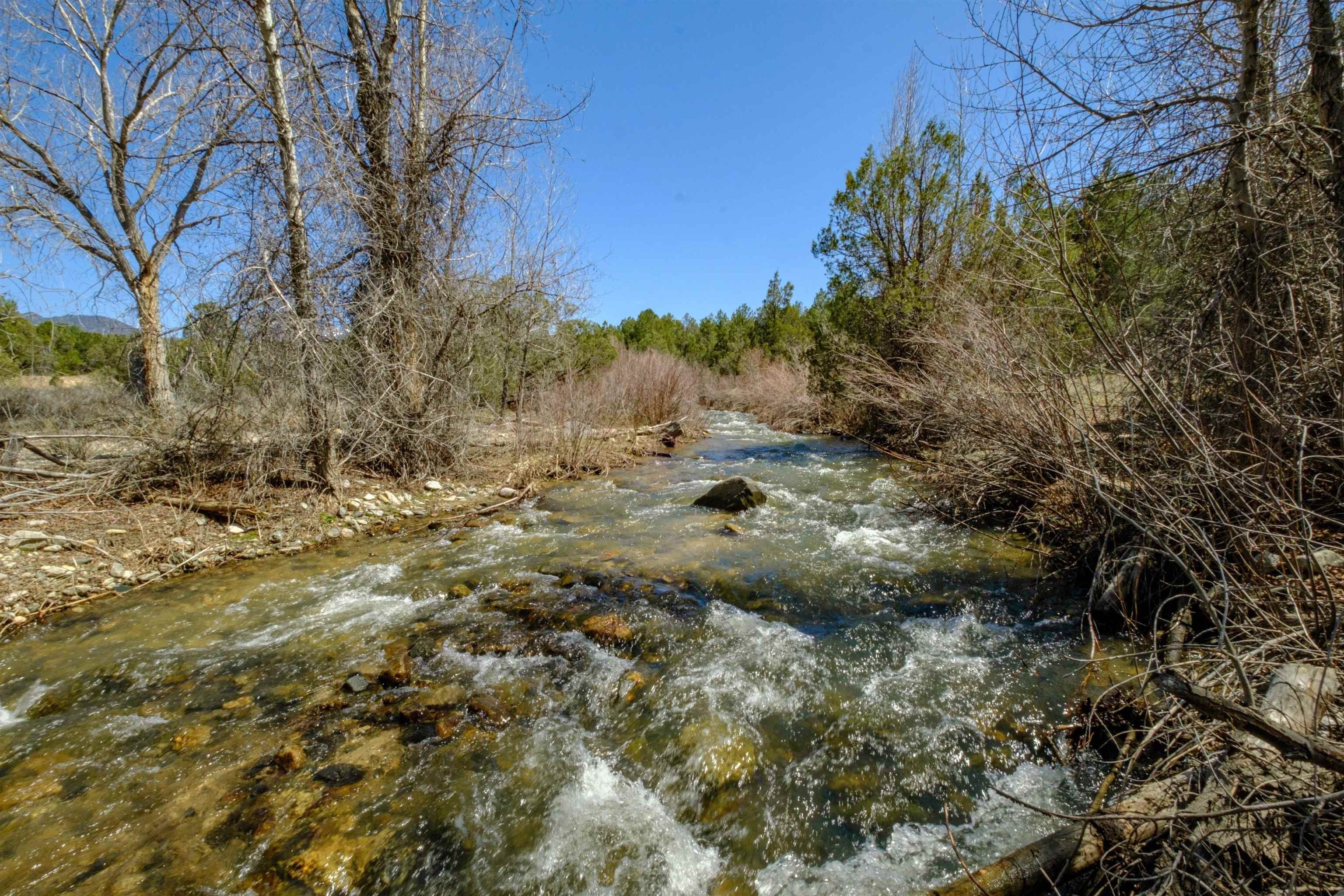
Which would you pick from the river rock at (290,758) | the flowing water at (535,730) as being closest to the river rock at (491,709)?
the flowing water at (535,730)

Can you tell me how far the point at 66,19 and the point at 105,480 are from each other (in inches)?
353

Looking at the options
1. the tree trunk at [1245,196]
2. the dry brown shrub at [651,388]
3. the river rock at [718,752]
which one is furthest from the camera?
the dry brown shrub at [651,388]

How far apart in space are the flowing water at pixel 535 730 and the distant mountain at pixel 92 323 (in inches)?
123

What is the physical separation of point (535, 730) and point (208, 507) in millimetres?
4506

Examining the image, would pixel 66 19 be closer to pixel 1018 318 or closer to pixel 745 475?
pixel 745 475

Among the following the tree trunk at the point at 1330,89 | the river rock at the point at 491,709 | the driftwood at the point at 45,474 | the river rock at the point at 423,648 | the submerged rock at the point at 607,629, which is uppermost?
the tree trunk at the point at 1330,89

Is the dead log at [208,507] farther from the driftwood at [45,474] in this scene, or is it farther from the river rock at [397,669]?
the river rock at [397,669]

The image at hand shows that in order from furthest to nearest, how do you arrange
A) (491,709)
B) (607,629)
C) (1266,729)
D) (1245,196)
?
1. (607,629)
2. (1245,196)
3. (491,709)
4. (1266,729)

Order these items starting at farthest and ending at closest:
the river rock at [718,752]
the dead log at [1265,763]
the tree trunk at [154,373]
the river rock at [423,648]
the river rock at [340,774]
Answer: the tree trunk at [154,373] < the river rock at [423,648] < the river rock at [718,752] < the river rock at [340,774] < the dead log at [1265,763]

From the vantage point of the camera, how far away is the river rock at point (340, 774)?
7.70ft

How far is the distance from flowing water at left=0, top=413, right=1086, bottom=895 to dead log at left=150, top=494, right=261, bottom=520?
2.80ft

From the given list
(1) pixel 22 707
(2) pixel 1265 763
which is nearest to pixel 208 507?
(1) pixel 22 707

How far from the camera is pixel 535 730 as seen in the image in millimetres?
2732

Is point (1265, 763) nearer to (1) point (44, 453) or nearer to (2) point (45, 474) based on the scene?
(2) point (45, 474)
